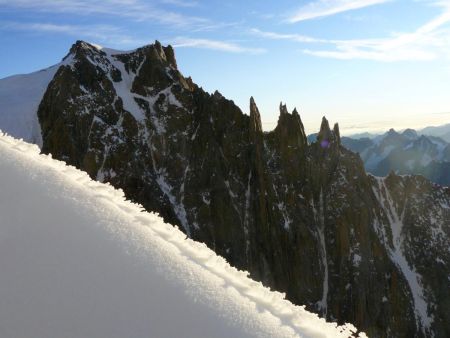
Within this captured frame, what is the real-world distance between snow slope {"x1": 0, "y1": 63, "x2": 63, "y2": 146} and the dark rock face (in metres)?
2.38

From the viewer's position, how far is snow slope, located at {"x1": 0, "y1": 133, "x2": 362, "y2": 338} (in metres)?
4.06

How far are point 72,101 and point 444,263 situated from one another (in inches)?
4235

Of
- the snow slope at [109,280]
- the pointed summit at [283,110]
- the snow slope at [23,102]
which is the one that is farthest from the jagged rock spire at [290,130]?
the snow slope at [109,280]

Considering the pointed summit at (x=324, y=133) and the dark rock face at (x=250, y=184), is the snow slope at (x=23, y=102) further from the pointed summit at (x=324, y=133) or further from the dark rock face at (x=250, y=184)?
the pointed summit at (x=324, y=133)

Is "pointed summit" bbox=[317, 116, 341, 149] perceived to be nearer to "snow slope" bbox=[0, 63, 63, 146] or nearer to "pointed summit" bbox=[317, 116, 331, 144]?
"pointed summit" bbox=[317, 116, 331, 144]

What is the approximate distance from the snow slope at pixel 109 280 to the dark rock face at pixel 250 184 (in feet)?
276

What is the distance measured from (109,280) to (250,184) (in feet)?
337

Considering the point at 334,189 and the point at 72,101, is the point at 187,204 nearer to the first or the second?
the point at 72,101

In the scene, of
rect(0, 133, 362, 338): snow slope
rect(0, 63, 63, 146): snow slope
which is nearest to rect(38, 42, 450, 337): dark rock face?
rect(0, 63, 63, 146): snow slope

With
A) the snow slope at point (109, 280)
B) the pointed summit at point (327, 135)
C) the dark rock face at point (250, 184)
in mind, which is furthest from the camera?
the pointed summit at point (327, 135)

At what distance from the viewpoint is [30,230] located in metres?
4.90

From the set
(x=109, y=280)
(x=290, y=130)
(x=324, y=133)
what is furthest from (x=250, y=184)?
(x=109, y=280)

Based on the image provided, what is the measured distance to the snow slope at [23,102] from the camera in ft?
293

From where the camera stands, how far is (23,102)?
315 feet
